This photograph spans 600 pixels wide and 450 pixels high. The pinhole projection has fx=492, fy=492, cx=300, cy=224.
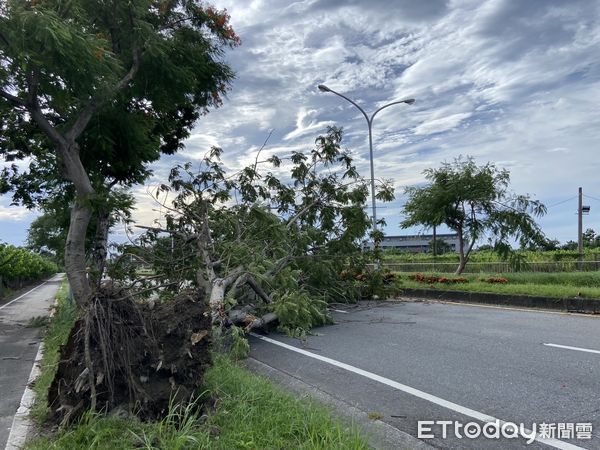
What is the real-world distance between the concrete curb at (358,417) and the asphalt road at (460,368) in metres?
0.18

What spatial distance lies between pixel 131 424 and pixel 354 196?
10104 millimetres

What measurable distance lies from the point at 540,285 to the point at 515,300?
192cm

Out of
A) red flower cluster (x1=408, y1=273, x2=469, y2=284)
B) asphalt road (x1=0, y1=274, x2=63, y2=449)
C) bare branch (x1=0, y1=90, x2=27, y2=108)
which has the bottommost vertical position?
asphalt road (x1=0, y1=274, x2=63, y2=449)

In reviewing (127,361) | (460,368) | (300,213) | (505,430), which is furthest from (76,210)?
(505,430)

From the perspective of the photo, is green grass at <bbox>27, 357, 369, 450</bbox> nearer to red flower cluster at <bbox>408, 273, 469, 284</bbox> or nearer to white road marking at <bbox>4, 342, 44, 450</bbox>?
white road marking at <bbox>4, 342, 44, 450</bbox>

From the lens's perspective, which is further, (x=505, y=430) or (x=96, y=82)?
(x=96, y=82)

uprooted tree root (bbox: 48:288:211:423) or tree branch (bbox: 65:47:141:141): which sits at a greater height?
tree branch (bbox: 65:47:141:141)

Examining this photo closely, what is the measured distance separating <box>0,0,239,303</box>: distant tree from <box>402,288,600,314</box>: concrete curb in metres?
8.52

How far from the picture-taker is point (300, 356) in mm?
7492

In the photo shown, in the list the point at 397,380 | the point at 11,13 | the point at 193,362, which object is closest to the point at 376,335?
the point at 397,380

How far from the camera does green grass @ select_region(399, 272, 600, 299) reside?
1202cm

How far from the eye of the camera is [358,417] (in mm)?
4453

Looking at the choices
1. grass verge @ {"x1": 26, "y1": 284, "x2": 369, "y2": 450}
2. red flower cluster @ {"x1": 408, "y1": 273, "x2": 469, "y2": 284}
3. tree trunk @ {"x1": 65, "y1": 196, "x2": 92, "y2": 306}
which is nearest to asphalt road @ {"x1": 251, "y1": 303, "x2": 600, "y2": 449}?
grass verge @ {"x1": 26, "y1": 284, "x2": 369, "y2": 450}

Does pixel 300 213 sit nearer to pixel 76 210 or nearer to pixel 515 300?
pixel 76 210
